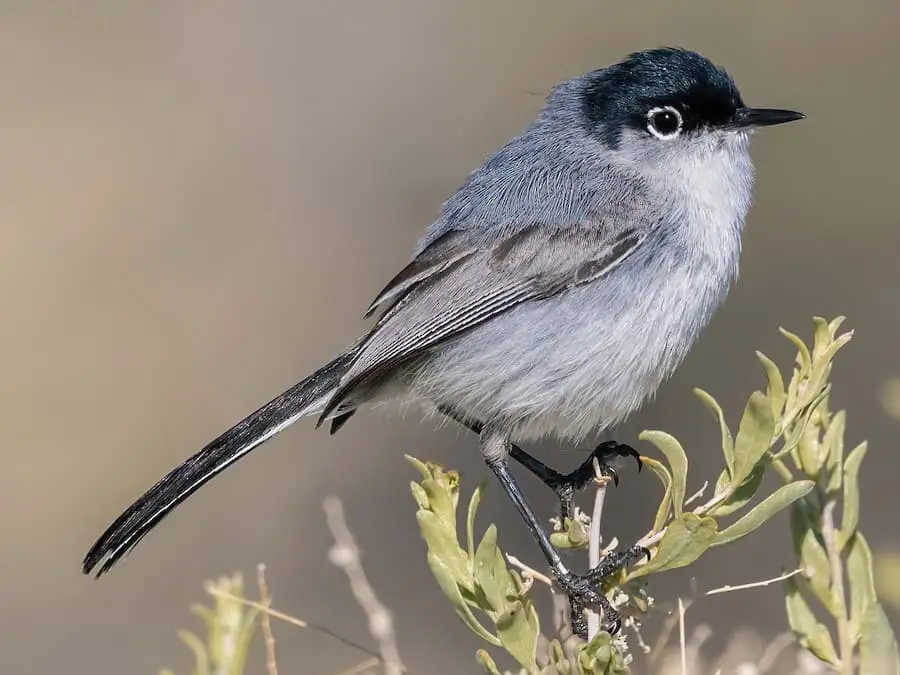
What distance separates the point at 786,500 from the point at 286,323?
4745 millimetres

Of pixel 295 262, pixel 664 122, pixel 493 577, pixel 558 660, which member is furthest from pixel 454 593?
pixel 295 262

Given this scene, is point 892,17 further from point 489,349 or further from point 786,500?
point 786,500

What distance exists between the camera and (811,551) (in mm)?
1560

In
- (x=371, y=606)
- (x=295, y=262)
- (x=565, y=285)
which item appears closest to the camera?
(x=371, y=606)

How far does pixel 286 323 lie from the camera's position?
5.98 metres

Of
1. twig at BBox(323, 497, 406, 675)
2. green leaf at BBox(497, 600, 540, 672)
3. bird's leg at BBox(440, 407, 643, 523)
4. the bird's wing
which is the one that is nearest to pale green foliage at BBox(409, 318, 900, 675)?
green leaf at BBox(497, 600, 540, 672)

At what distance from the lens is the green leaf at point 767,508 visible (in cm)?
140

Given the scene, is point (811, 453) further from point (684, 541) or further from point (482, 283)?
point (482, 283)

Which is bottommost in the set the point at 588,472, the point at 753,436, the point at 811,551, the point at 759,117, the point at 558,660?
the point at 588,472

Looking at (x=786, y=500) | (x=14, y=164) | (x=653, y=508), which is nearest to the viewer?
(x=786, y=500)

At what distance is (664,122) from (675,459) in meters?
1.60

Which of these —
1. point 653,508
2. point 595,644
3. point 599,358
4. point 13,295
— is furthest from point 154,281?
point 595,644

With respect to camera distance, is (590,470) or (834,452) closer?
(834,452)

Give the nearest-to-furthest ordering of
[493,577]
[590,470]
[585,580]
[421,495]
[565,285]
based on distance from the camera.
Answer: [493,577]
[421,495]
[585,580]
[590,470]
[565,285]
